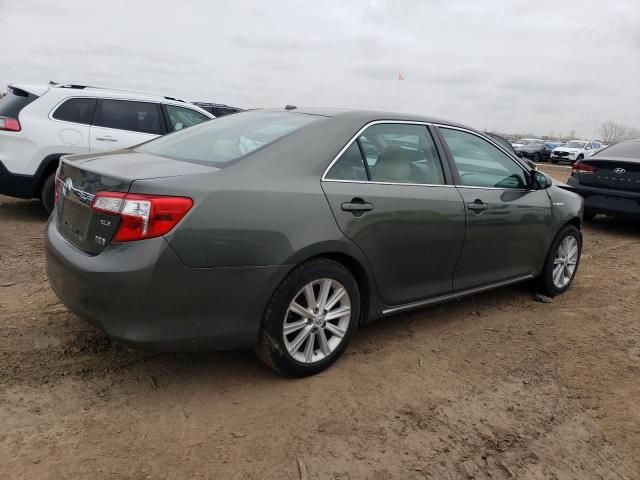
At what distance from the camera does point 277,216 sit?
9.05 feet

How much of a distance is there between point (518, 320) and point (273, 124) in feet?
8.09

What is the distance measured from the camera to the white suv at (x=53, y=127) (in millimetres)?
6051

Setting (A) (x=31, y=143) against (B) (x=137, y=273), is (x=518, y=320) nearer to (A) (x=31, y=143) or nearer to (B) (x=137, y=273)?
(B) (x=137, y=273)

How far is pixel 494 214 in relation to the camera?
3977 mm

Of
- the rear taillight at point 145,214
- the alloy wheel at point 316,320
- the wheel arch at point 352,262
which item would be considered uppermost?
the rear taillight at point 145,214

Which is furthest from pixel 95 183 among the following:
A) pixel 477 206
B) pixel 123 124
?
pixel 123 124

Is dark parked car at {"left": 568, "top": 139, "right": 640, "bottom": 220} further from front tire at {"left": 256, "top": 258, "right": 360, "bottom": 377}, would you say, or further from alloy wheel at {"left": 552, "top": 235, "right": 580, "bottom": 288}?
front tire at {"left": 256, "top": 258, "right": 360, "bottom": 377}

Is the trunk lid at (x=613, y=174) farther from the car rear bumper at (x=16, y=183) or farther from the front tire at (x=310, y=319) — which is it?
the car rear bumper at (x=16, y=183)

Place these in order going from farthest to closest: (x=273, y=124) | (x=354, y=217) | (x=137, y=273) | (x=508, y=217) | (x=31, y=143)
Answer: (x=31, y=143)
(x=508, y=217)
(x=273, y=124)
(x=354, y=217)
(x=137, y=273)

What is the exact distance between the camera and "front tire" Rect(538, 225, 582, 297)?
4.75 meters

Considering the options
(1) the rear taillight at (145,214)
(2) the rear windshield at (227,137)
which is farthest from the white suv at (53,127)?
(1) the rear taillight at (145,214)

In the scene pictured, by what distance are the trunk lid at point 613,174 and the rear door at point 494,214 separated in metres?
4.02

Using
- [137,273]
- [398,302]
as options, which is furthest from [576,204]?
[137,273]

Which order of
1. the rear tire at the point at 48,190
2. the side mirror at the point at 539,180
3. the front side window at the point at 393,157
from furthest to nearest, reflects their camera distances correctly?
the rear tire at the point at 48,190 < the side mirror at the point at 539,180 < the front side window at the point at 393,157
